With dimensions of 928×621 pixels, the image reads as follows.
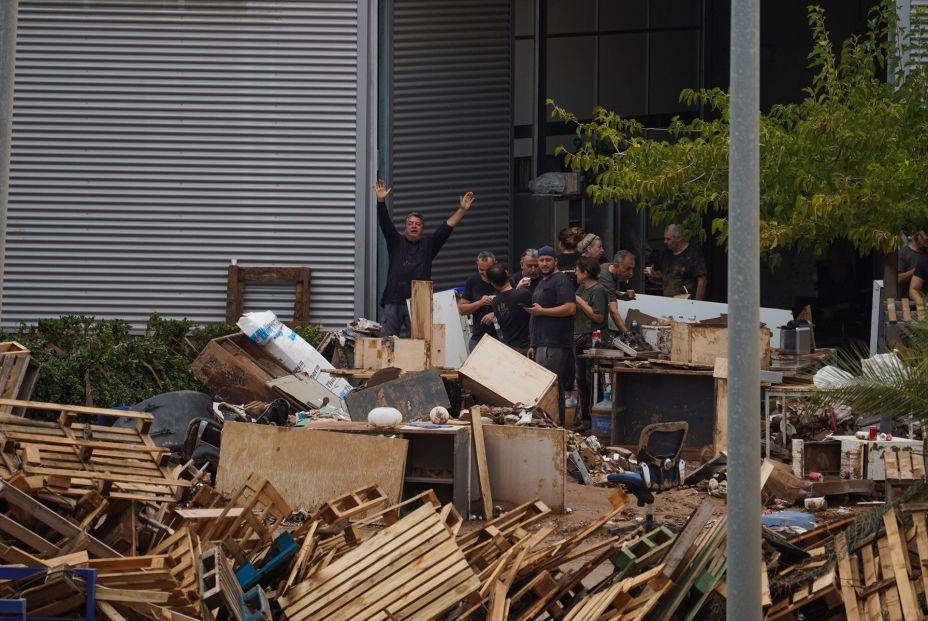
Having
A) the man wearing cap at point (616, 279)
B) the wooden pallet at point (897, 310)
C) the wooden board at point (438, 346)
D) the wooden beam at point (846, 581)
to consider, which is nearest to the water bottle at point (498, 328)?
the wooden board at point (438, 346)

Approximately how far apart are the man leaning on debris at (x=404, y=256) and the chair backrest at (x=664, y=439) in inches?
172

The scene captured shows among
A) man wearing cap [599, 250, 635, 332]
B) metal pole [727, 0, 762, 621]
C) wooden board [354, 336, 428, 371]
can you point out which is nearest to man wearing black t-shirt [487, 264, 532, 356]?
man wearing cap [599, 250, 635, 332]

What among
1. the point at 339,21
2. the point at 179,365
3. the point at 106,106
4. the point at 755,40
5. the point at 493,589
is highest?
the point at 339,21

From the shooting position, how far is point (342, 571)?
Answer: 902 centimetres

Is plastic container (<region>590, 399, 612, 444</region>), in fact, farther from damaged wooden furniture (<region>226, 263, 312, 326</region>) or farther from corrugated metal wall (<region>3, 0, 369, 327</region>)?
damaged wooden furniture (<region>226, 263, 312, 326</region>)

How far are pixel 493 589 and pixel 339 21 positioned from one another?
1161 centimetres

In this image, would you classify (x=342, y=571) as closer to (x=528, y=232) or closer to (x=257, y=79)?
(x=257, y=79)

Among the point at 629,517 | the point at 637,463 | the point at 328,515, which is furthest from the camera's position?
the point at 637,463

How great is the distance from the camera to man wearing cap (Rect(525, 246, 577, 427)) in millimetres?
15055

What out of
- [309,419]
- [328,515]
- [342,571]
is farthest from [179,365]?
[342,571]

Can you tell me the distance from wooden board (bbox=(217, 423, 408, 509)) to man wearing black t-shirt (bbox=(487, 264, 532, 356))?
4.81 meters

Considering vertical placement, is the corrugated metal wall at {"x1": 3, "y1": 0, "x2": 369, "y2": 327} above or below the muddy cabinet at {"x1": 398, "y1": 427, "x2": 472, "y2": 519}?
above

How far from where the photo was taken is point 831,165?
1448 cm

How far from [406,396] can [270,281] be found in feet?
19.6
